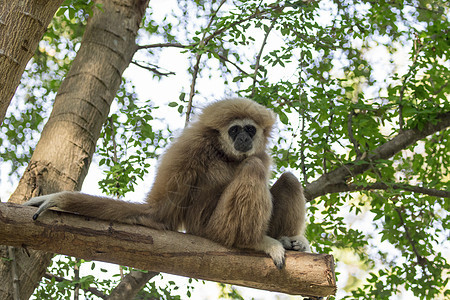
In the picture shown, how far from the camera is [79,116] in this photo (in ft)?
15.8

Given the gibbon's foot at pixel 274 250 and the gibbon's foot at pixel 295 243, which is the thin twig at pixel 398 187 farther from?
the gibbon's foot at pixel 274 250

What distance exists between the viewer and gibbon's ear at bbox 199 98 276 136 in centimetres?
472

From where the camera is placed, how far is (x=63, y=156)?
4535 mm

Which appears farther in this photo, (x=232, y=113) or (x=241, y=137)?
(x=232, y=113)

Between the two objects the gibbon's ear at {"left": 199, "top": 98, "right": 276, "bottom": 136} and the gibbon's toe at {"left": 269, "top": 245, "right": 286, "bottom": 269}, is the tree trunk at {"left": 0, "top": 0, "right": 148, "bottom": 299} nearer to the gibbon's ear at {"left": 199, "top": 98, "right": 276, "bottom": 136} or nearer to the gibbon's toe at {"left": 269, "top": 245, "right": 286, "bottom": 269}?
the gibbon's ear at {"left": 199, "top": 98, "right": 276, "bottom": 136}

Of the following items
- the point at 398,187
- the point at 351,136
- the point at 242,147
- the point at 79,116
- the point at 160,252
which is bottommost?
the point at 160,252

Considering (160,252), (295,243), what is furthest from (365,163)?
(160,252)

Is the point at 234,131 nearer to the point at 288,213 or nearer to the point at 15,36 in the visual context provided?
the point at 288,213

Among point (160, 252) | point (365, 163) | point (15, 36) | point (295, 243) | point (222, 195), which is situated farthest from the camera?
point (365, 163)

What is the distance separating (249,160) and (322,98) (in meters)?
2.40

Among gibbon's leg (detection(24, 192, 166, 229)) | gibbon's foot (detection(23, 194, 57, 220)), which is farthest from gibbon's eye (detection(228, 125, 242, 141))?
gibbon's foot (detection(23, 194, 57, 220))

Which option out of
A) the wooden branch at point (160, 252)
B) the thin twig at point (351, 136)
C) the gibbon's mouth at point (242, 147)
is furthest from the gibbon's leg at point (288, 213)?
the thin twig at point (351, 136)

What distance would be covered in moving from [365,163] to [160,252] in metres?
3.67

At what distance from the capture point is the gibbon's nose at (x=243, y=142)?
15.0 feet
